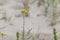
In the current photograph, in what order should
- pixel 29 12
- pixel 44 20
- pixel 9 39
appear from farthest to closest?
pixel 29 12 < pixel 44 20 < pixel 9 39

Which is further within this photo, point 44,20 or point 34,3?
point 34,3

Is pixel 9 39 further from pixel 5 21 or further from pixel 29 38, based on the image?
pixel 5 21

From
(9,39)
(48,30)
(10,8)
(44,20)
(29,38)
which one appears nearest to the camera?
(29,38)

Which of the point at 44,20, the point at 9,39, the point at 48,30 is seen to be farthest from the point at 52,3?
the point at 9,39

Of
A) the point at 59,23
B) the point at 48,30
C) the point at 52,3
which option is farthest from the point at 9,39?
the point at 52,3

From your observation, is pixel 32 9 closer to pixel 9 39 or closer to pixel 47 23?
pixel 47 23

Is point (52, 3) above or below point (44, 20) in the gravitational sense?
above
